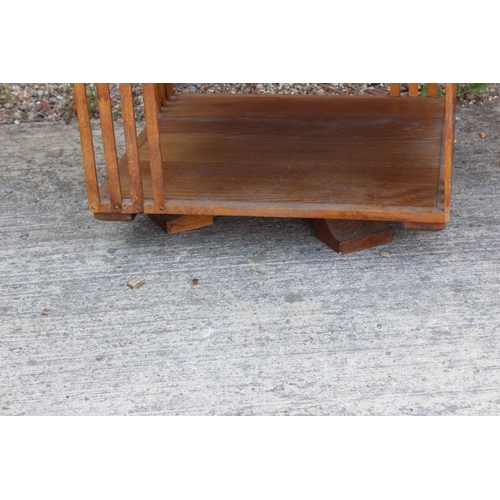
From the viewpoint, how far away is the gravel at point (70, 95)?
149 inches

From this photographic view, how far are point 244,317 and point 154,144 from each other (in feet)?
1.98

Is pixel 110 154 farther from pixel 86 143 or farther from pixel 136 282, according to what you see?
pixel 136 282

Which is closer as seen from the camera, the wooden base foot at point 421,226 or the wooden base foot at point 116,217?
the wooden base foot at point 421,226

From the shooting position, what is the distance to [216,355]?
6.73 feet

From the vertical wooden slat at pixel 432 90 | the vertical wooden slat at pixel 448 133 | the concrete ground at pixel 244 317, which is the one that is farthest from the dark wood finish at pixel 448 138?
the vertical wooden slat at pixel 432 90

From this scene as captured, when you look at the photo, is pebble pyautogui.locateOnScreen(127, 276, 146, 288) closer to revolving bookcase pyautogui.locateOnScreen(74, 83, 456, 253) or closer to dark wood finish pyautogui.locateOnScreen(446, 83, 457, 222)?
revolving bookcase pyautogui.locateOnScreen(74, 83, 456, 253)

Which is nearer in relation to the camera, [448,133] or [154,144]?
[448,133]

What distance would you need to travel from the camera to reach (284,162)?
2.68m

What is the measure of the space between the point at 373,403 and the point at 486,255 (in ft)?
2.72

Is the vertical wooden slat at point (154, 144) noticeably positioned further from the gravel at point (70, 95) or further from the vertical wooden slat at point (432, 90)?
the gravel at point (70, 95)

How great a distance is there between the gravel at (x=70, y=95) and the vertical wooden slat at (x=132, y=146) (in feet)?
4.95

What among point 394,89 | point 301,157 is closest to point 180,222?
point 301,157

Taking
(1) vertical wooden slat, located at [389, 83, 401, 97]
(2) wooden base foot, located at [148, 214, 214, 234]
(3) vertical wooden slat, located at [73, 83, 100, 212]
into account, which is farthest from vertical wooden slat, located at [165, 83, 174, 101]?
(1) vertical wooden slat, located at [389, 83, 401, 97]

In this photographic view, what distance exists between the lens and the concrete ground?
6.26ft
